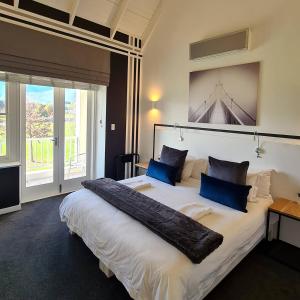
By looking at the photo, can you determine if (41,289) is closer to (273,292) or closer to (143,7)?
(273,292)

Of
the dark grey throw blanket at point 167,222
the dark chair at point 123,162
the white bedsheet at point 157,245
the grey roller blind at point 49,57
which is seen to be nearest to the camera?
the white bedsheet at point 157,245

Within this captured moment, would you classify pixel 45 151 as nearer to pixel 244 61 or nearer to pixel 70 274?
pixel 70 274

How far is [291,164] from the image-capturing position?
267 centimetres

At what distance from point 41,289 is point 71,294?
0.27 metres

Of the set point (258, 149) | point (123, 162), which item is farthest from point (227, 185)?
point (123, 162)

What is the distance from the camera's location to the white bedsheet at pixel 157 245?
1569mm

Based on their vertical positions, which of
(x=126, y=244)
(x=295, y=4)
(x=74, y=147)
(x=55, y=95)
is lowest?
(x=126, y=244)

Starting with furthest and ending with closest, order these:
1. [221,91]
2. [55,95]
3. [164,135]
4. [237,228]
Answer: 1. [164,135]
2. [55,95]
3. [221,91]
4. [237,228]

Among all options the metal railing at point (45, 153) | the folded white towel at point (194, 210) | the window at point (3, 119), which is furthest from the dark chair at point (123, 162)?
the folded white towel at point (194, 210)

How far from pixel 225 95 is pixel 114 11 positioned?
2242 mm

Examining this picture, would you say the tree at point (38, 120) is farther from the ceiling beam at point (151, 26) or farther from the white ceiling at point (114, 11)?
the ceiling beam at point (151, 26)

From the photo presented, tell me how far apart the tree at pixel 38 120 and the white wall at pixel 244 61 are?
178 centimetres

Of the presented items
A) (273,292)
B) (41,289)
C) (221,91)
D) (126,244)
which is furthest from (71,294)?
(221,91)

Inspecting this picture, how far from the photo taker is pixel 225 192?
2.52 m
